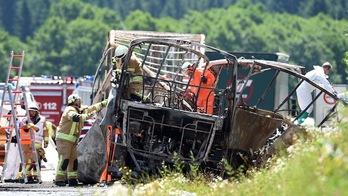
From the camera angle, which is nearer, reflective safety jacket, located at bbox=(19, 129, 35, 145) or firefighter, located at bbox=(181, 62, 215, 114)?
firefighter, located at bbox=(181, 62, 215, 114)

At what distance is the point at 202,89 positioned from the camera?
19297 mm

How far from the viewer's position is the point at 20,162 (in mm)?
21094

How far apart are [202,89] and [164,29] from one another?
121768 millimetres

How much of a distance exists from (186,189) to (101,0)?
6470 inches

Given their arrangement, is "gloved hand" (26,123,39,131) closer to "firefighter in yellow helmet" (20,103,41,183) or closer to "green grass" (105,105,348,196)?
"firefighter in yellow helmet" (20,103,41,183)

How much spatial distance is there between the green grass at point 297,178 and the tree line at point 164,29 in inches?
3316

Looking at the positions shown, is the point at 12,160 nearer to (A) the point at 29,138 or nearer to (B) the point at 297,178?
(A) the point at 29,138

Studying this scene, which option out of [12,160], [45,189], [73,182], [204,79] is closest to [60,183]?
[73,182]

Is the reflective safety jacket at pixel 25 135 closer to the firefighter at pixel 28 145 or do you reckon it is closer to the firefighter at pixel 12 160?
the firefighter at pixel 28 145

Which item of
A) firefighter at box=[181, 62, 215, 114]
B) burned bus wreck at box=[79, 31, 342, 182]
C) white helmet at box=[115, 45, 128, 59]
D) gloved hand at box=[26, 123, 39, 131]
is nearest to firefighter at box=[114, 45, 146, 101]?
burned bus wreck at box=[79, 31, 342, 182]

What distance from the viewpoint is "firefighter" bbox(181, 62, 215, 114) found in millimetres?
18484

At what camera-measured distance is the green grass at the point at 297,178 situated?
9.91m

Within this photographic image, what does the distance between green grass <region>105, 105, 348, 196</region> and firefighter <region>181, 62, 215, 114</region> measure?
5.20ft

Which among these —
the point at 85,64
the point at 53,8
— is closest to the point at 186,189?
the point at 85,64
